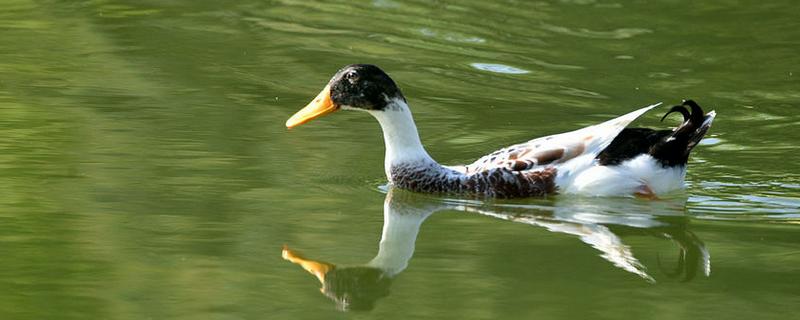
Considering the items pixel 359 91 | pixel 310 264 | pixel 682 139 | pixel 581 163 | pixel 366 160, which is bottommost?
pixel 366 160

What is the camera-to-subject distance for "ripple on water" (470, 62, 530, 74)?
54.9 feet

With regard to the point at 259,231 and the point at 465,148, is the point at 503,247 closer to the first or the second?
the point at 259,231

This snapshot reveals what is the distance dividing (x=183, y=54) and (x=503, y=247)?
783 centimetres

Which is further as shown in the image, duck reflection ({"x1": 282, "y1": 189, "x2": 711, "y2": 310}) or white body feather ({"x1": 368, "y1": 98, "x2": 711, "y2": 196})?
white body feather ({"x1": 368, "y1": 98, "x2": 711, "y2": 196})

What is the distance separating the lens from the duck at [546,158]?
37.8ft

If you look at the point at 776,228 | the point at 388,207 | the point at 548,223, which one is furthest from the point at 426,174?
the point at 776,228

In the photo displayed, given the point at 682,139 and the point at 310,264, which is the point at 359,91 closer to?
the point at 682,139

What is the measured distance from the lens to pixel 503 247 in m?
9.81

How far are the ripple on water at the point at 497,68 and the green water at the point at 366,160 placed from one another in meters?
0.06

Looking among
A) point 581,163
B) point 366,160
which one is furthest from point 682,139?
point 366,160

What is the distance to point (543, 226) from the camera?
10586 millimetres

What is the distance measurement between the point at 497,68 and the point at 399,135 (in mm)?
5289

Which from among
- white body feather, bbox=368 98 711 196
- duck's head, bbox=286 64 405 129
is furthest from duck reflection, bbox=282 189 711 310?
duck's head, bbox=286 64 405 129

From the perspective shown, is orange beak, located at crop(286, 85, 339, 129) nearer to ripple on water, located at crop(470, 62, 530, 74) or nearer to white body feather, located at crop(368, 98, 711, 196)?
white body feather, located at crop(368, 98, 711, 196)
